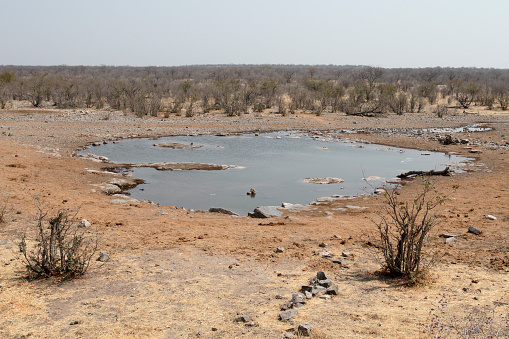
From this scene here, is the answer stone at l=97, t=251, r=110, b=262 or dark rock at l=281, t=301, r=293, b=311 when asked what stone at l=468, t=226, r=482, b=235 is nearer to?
dark rock at l=281, t=301, r=293, b=311

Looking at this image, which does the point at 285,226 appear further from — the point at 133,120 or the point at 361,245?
the point at 133,120

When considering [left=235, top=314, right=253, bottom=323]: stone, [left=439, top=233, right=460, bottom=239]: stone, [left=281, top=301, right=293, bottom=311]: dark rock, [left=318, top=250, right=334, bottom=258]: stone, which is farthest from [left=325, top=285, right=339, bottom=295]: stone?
[left=439, top=233, right=460, bottom=239]: stone

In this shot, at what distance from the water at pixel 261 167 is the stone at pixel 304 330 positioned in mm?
5111

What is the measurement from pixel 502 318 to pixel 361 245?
9.91 feet

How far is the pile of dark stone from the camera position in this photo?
459cm

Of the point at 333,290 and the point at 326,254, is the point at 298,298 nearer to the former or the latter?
the point at 333,290

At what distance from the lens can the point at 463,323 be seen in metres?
4.38

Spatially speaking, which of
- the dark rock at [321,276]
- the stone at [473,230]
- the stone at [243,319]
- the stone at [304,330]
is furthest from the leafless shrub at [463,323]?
the stone at [473,230]

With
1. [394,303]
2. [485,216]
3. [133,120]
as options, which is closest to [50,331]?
[394,303]

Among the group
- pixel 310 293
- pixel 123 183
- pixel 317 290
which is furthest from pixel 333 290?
pixel 123 183

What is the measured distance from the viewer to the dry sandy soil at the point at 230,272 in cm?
443

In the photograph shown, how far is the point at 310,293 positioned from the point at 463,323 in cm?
167

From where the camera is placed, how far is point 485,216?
912 cm

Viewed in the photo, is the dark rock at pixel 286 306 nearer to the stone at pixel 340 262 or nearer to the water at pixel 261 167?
the stone at pixel 340 262
